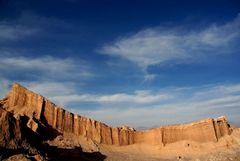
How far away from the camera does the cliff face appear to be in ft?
182

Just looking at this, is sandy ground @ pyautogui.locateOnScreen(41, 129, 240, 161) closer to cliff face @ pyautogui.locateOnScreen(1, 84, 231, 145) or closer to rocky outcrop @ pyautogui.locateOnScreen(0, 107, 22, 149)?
cliff face @ pyautogui.locateOnScreen(1, 84, 231, 145)

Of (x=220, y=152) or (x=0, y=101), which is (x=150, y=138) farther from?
(x=0, y=101)

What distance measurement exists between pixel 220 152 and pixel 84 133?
2852 cm

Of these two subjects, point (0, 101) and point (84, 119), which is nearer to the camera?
point (0, 101)

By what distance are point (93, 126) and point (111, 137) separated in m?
5.55

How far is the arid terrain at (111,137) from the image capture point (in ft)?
168

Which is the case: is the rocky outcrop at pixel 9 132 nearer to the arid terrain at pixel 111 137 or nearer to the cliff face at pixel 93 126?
the arid terrain at pixel 111 137

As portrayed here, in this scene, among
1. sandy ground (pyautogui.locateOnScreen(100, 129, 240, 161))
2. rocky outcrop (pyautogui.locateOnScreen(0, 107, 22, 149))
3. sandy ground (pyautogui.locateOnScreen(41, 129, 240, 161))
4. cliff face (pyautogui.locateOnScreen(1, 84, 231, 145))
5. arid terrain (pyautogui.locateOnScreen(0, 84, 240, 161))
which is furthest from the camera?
sandy ground (pyautogui.locateOnScreen(100, 129, 240, 161))

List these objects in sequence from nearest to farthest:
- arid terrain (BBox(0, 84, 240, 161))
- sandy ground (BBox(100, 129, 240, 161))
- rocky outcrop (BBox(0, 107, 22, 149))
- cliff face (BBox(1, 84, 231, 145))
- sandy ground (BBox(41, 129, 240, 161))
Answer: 1. rocky outcrop (BBox(0, 107, 22, 149))
2. arid terrain (BBox(0, 84, 240, 161))
3. cliff face (BBox(1, 84, 231, 145))
4. sandy ground (BBox(41, 129, 240, 161))
5. sandy ground (BBox(100, 129, 240, 161))

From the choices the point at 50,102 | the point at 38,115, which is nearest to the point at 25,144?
the point at 38,115

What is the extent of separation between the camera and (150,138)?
240 ft

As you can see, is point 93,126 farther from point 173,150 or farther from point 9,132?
point 9,132

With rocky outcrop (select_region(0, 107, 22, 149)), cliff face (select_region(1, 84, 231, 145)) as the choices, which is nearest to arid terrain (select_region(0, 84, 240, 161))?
cliff face (select_region(1, 84, 231, 145))

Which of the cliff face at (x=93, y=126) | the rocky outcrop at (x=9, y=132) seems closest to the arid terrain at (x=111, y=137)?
the cliff face at (x=93, y=126)
